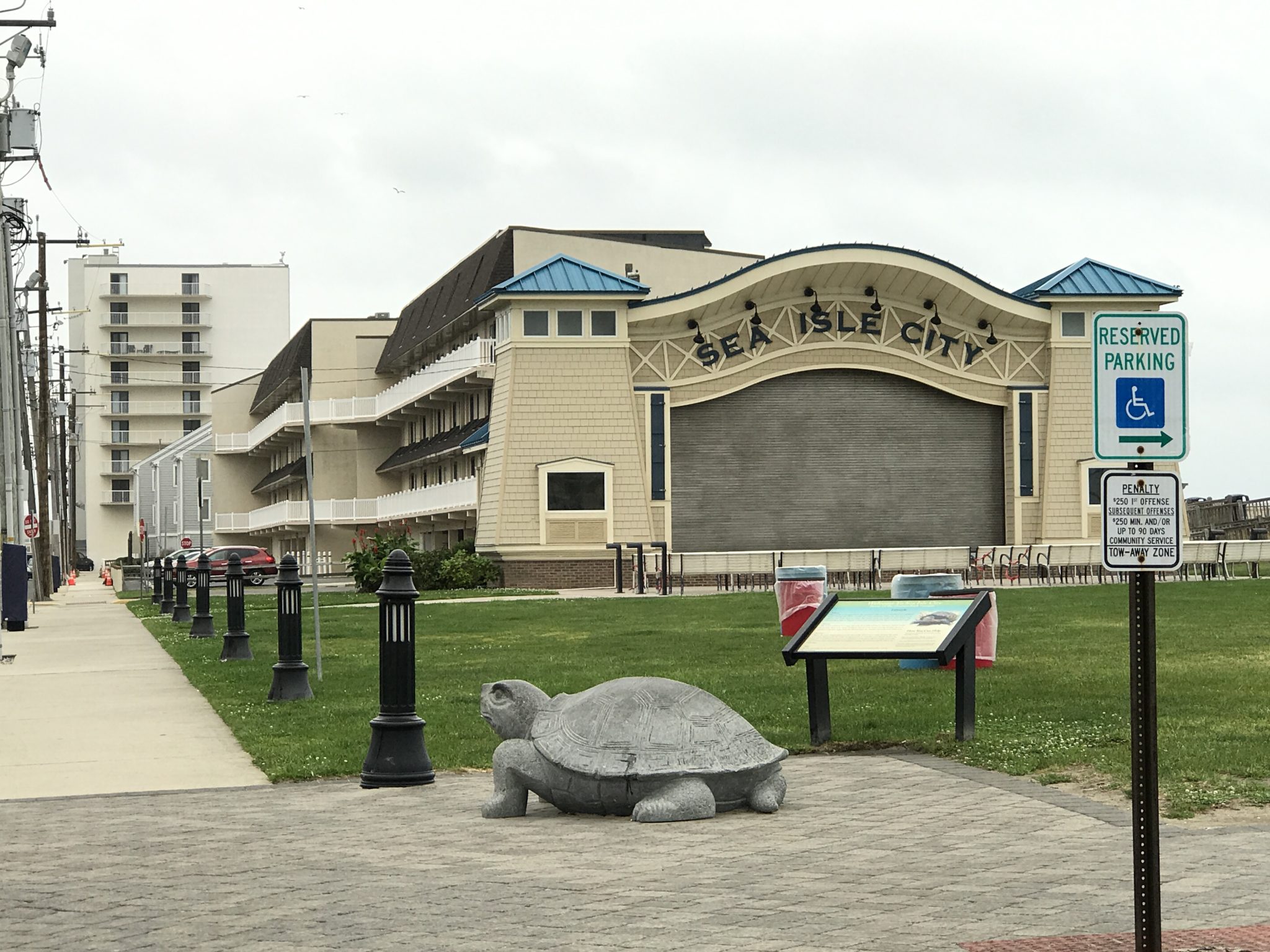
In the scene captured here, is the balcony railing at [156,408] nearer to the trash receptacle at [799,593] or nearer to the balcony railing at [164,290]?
the balcony railing at [164,290]

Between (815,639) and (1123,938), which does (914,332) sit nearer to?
(815,639)

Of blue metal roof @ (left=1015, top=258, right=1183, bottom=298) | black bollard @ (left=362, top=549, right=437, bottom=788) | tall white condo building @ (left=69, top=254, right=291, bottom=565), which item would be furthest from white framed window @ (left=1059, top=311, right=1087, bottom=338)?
tall white condo building @ (left=69, top=254, right=291, bottom=565)

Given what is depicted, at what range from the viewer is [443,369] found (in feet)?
183

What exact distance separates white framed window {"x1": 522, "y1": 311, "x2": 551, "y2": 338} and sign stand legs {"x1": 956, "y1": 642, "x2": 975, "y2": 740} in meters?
37.0

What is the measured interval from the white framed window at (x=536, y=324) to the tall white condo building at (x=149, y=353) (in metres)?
84.9

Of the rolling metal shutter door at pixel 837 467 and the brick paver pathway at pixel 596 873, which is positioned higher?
the rolling metal shutter door at pixel 837 467

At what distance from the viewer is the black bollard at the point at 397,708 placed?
10.4 meters

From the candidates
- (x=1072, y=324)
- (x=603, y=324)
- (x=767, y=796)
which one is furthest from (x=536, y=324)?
(x=767, y=796)

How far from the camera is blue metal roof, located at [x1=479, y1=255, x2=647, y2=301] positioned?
155 ft

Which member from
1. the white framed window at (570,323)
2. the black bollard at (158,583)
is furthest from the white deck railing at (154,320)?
the black bollard at (158,583)

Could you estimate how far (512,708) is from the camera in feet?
30.8

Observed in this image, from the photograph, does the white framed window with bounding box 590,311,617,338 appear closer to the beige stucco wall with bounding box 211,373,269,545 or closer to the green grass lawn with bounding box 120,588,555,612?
the green grass lawn with bounding box 120,588,555,612

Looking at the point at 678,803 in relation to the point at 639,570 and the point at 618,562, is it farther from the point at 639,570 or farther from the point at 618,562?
the point at 618,562

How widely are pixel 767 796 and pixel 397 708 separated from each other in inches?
105
